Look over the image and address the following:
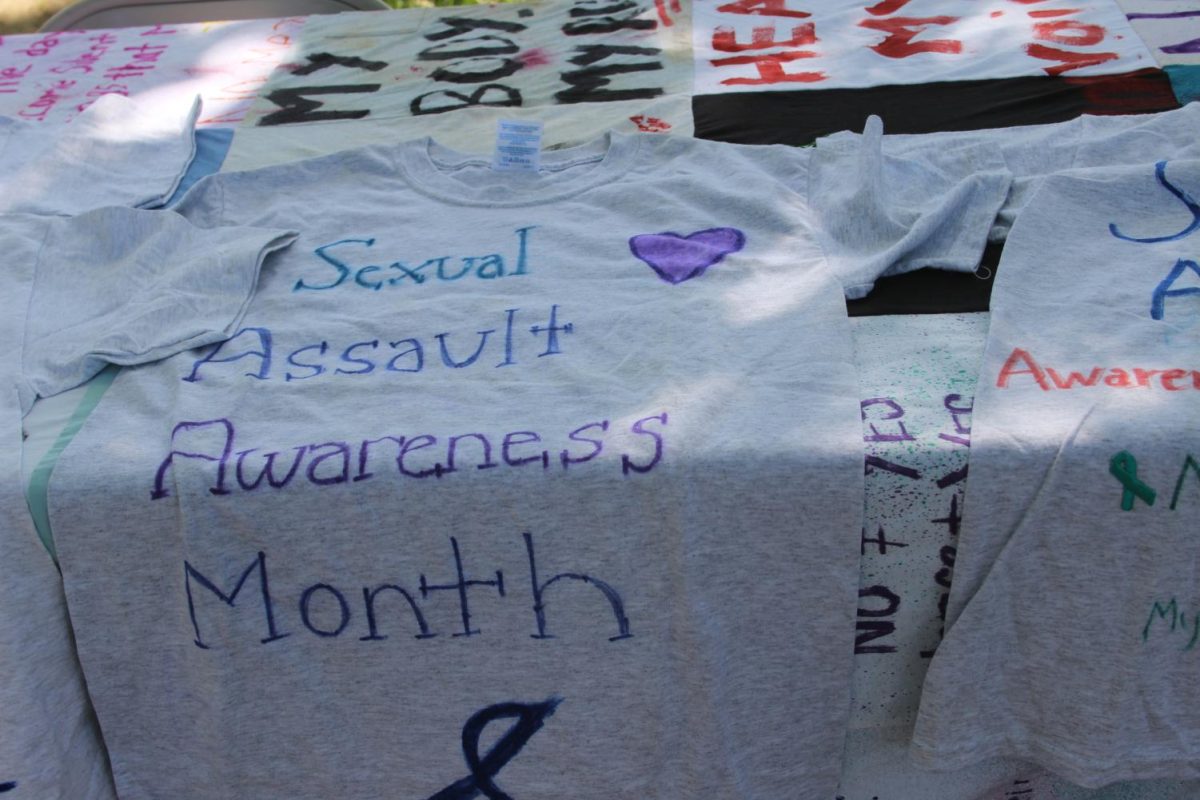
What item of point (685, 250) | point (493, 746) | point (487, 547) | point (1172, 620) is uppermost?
point (685, 250)

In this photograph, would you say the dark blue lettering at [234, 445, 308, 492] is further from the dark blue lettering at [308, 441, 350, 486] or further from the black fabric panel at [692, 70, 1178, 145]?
the black fabric panel at [692, 70, 1178, 145]

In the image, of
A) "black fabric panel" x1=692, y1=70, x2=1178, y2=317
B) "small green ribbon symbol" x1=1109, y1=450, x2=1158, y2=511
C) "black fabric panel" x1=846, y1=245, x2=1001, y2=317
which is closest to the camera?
"small green ribbon symbol" x1=1109, y1=450, x2=1158, y2=511

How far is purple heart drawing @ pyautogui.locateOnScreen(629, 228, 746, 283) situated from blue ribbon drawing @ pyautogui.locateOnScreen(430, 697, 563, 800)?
460mm

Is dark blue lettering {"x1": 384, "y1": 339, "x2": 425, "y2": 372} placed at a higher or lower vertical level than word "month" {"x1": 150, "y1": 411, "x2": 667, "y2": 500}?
higher

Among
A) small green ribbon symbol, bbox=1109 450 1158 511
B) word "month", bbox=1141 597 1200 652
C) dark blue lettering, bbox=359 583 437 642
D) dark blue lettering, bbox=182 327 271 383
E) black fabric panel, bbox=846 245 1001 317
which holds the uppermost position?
dark blue lettering, bbox=182 327 271 383

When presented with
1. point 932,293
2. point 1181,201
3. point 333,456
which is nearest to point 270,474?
point 333,456

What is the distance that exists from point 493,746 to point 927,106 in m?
1.08

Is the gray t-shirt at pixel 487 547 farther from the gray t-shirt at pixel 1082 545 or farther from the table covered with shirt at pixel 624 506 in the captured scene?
the gray t-shirt at pixel 1082 545

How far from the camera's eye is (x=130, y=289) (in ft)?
3.96

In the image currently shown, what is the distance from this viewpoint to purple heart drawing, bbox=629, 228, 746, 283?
1179 mm

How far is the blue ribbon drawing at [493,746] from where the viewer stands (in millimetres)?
1041

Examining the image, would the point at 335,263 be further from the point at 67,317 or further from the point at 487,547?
the point at 487,547

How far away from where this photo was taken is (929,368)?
106 cm

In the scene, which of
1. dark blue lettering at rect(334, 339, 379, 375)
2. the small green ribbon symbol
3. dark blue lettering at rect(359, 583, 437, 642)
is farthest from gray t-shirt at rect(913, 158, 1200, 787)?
Result: dark blue lettering at rect(334, 339, 379, 375)
